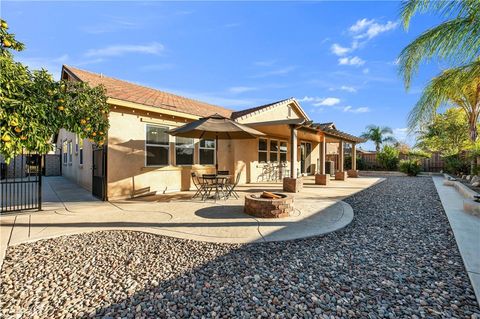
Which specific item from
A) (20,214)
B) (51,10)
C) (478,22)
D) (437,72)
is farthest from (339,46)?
(20,214)

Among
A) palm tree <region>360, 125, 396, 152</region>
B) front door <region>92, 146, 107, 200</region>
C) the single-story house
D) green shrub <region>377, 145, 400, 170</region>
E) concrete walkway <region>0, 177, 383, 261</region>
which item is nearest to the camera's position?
concrete walkway <region>0, 177, 383, 261</region>

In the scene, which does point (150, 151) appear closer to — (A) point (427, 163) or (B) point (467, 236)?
(B) point (467, 236)

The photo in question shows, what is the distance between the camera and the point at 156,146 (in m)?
9.52

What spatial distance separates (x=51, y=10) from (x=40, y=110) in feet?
16.2

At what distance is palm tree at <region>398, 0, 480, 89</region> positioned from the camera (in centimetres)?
342

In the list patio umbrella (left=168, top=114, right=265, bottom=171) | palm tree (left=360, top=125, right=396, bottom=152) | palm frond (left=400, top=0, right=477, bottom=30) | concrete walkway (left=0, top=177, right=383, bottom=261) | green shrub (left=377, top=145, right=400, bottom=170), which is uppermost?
palm tree (left=360, top=125, right=396, bottom=152)

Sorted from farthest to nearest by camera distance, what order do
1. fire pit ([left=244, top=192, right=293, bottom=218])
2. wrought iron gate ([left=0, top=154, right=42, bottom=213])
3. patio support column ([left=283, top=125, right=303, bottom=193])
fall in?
patio support column ([left=283, top=125, right=303, bottom=193])
wrought iron gate ([left=0, top=154, right=42, bottom=213])
fire pit ([left=244, top=192, right=293, bottom=218])

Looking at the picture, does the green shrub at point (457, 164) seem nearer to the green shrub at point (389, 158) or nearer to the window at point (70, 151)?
the green shrub at point (389, 158)

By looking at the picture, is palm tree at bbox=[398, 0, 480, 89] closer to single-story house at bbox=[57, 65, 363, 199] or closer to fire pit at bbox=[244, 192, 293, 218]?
fire pit at bbox=[244, 192, 293, 218]

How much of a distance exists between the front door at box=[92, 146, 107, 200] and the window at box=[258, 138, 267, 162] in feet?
28.5

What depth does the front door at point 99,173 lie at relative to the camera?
26.6ft

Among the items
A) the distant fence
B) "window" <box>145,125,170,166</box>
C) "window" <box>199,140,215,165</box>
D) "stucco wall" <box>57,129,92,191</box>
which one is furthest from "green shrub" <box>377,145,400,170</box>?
"stucco wall" <box>57,129,92,191</box>

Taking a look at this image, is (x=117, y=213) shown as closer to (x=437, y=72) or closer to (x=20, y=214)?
(x=20, y=214)

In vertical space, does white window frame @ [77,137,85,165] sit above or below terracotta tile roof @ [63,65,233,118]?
below
